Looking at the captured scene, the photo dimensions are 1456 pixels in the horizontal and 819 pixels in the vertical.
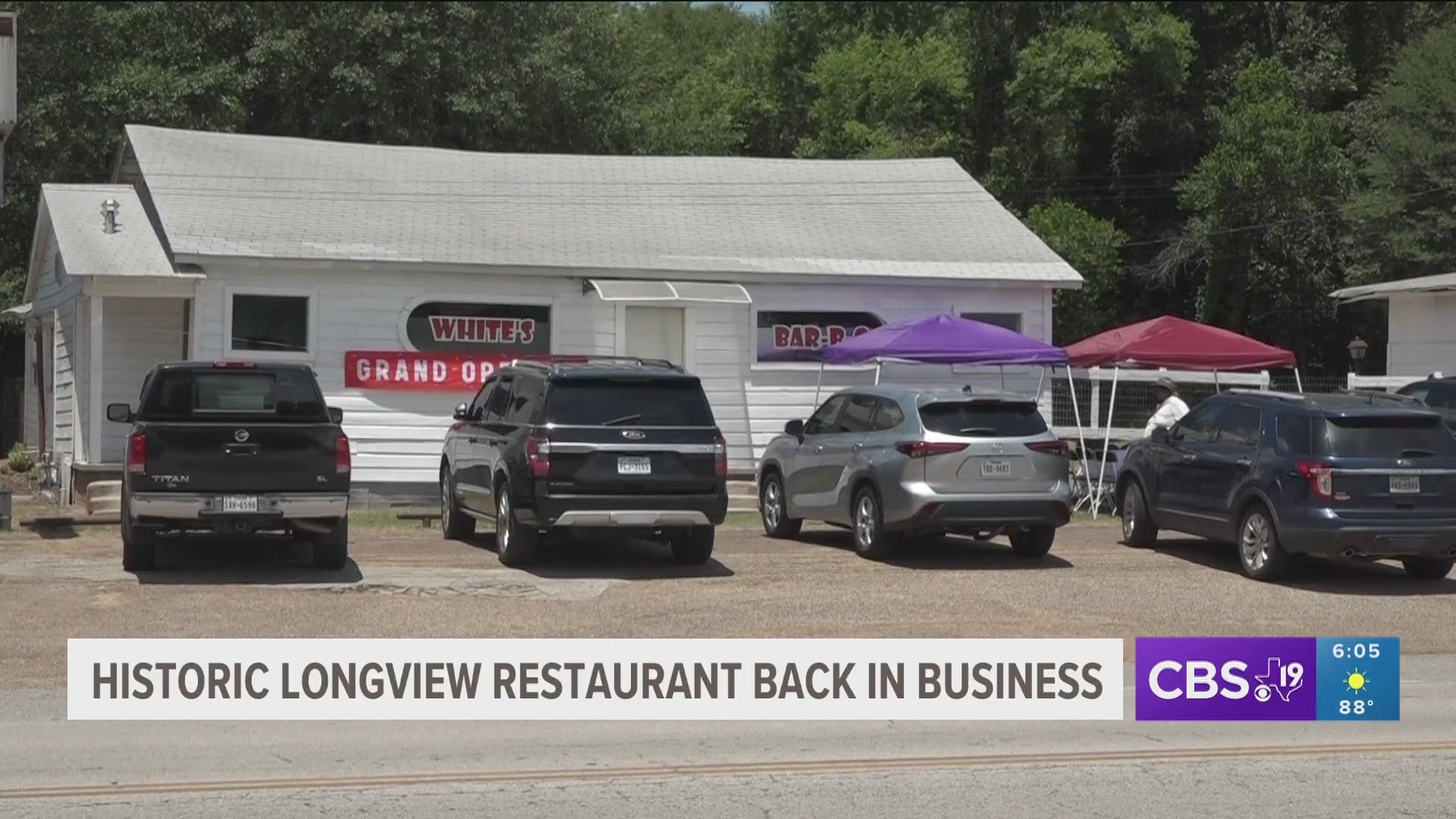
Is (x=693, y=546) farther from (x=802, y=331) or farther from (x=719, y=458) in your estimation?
(x=802, y=331)

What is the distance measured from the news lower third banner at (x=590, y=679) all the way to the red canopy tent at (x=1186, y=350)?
11.4 m

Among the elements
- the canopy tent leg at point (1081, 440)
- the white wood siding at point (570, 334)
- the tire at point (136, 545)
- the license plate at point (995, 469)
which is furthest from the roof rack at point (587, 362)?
the canopy tent leg at point (1081, 440)

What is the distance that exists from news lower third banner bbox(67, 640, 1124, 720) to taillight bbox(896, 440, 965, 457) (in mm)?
4238

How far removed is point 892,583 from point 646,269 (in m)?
9.30

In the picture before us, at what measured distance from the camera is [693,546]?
16.9 metres

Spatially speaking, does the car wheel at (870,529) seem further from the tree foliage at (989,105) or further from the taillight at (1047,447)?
the tree foliage at (989,105)

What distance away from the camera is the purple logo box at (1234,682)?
10.4 m

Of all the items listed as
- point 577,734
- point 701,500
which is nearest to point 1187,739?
point 577,734

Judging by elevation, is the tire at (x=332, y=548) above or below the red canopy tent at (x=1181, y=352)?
below

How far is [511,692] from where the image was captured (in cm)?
1141

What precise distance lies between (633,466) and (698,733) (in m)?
6.15

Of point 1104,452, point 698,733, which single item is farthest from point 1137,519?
point 698,733

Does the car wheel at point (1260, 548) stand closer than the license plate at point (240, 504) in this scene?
No

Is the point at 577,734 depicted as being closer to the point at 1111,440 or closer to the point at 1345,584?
the point at 1345,584
